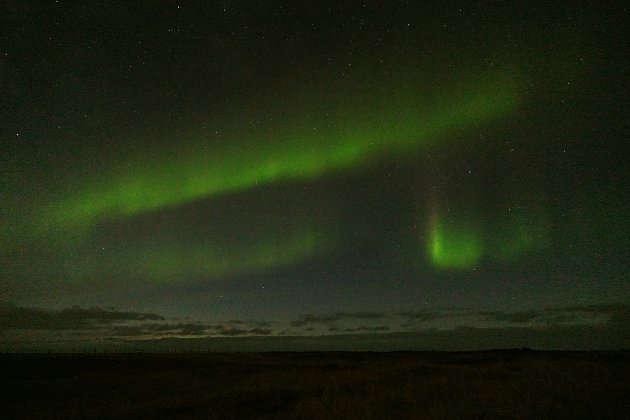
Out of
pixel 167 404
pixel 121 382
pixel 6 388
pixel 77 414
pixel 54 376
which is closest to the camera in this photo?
pixel 77 414

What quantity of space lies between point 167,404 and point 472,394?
14507 mm

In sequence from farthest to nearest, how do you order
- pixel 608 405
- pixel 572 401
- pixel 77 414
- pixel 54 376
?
pixel 54 376, pixel 77 414, pixel 572 401, pixel 608 405

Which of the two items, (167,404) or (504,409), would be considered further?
(167,404)

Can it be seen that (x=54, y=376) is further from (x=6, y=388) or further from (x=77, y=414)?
(x=77, y=414)

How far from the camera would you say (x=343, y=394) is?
1967 centimetres

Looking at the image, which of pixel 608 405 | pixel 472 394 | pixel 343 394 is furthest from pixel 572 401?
pixel 343 394

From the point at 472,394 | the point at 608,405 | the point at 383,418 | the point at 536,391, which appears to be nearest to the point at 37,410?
the point at 383,418

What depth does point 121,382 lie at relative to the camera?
119 feet

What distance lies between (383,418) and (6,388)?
1245 inches

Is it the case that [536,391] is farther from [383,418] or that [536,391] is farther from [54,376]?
[54,376]

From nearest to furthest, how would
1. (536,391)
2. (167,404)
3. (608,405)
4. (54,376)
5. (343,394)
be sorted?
(608,405)
(536,391)
(343,394)
(167,404)
(54,376)

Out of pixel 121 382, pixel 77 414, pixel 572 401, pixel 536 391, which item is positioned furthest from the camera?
pixel 121 382

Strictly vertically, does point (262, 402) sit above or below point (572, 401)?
below

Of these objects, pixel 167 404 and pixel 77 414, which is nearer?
pixel 77 414
